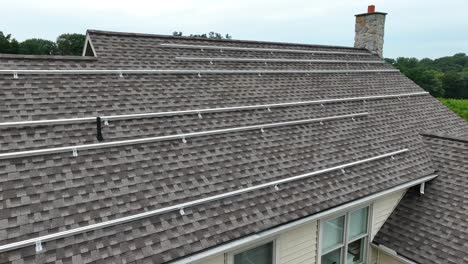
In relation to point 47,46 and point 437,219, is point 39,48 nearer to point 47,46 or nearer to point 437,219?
point 47,46

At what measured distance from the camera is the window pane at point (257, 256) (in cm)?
529

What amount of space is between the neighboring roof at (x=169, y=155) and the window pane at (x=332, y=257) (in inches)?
51.9

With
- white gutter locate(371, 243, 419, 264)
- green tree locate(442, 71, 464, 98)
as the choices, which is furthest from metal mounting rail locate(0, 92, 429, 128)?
green tree locate(442, 71, 464, 98)

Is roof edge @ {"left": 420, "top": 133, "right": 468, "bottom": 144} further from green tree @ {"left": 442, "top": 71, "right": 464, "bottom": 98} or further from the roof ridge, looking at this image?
green tree @ {"left": 442, "top": 71, "right": 464, "bottom": 98}

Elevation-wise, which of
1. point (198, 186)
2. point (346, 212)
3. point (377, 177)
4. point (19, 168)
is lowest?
point (346, 212)

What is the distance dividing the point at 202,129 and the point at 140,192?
2.00 metres

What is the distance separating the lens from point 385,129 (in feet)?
29.6

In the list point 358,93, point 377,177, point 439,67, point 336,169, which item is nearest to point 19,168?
point 336,169

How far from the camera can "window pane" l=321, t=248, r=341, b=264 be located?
259 inches

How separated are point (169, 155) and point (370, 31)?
12053mm

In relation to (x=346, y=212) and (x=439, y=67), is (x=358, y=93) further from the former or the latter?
(x=439, y=67)

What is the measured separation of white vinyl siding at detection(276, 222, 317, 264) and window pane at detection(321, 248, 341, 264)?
0.56m

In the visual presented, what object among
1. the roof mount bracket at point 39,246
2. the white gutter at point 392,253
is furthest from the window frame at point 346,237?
the roof mount bracket at point 39,246

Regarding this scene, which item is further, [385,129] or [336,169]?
[385,129]
